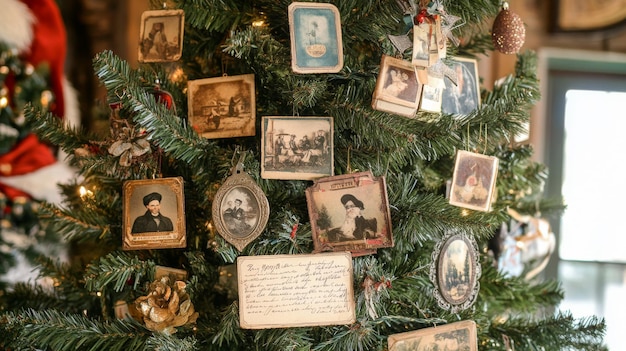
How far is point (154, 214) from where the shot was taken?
0.75m

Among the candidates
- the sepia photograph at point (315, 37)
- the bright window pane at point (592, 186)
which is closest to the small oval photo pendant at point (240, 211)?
the sepia photograph at point (315, 37)

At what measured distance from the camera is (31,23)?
1419 mm

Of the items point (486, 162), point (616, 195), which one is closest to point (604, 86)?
point (616, 195)

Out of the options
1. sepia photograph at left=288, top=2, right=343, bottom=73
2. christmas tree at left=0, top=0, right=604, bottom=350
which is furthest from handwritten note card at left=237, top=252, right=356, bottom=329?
sepia photograph at left=288, top=2, right=343, bottom=73

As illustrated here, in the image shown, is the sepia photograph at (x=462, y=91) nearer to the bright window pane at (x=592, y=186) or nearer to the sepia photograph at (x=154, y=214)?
the sepia photograph at (x=154, y=214)

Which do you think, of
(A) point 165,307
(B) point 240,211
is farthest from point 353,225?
(A) point 165,307

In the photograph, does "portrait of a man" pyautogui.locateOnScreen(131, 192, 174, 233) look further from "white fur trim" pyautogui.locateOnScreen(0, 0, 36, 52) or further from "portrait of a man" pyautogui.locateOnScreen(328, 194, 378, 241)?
"white fur trim" pyautogui.locateOnScreen(0, 0, 36, 52)

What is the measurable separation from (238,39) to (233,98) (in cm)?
10

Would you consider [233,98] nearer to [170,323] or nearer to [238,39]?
[238,39]

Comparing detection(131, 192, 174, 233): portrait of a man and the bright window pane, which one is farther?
the bright window pane

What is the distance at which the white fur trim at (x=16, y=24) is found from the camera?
52.9 inches

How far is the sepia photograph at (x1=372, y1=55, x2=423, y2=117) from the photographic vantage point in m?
0.71

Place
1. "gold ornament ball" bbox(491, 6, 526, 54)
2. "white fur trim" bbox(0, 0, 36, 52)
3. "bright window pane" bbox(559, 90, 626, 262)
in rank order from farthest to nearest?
"bright window pane" bbox(559, 90, 626, 262) < "white fur trim" bbox(0, 0, 36, 52) < "gold ornament ball" bbox(491, 6, 526, 54)

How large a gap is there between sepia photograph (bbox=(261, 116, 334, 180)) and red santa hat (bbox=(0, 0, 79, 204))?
0.87 metres
